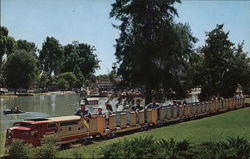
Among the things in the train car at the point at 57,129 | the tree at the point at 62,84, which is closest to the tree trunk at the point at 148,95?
the train car at the point at 57,129

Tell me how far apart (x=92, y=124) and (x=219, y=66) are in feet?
82.5

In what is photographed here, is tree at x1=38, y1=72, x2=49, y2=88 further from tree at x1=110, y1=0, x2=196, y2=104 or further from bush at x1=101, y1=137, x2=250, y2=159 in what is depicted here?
bush at x1=101, y1=137, x2=250, y2=159

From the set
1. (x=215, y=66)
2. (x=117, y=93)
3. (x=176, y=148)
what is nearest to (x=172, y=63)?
(x=117, y=93)

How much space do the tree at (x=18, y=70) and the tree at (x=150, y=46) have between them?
7182 cm

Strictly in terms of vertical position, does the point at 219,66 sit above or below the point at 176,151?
above

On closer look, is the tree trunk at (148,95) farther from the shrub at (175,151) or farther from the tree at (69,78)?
the tree at (69,78)

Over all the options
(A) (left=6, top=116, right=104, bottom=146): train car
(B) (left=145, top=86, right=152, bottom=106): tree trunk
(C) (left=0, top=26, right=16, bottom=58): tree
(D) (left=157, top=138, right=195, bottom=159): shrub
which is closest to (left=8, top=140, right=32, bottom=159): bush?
(A) (left=6, top=116, right=104, bottom=146): train car

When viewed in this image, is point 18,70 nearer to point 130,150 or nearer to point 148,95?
point 148,95

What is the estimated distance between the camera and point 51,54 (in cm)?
14188

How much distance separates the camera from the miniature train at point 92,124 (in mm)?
13234

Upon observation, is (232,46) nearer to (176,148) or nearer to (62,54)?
(176,148)

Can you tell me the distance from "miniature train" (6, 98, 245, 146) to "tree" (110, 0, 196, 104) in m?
3.92

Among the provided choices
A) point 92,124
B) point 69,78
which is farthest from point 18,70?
point 92,124

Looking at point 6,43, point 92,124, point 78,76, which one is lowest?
point 92,124
